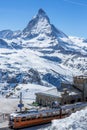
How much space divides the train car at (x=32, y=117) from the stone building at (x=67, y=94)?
30.5 ft

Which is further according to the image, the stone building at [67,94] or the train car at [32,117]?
the stone building at [67,94]

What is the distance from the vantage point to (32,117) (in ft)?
219

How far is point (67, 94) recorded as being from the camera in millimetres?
81125

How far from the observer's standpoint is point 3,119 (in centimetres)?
7062

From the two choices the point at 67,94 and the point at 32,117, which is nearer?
the point at 32,117

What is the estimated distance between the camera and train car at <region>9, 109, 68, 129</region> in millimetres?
63906

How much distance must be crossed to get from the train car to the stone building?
9306 millimetres

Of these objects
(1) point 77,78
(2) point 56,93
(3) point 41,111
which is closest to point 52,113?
(3) point 41,111

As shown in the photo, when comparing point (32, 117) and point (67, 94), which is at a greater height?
point (67, 94)

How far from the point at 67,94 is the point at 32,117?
53.0 ft

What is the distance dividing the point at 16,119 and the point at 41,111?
6.16 meters

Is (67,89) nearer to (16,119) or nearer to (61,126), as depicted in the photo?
(16,119)

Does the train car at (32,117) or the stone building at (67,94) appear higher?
the stone building at (67,94)

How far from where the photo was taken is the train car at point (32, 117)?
210 ft
